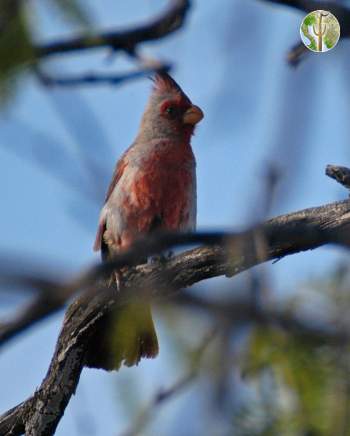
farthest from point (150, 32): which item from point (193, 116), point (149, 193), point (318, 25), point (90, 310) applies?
point (193, 116)

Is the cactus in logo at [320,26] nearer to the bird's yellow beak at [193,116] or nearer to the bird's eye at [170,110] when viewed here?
the bird's yellow beak at [193,116]

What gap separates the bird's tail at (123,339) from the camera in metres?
2.48

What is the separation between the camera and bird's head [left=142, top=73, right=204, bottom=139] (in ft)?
23.4

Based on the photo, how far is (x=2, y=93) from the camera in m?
2.24

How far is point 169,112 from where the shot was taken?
7238 millimetres

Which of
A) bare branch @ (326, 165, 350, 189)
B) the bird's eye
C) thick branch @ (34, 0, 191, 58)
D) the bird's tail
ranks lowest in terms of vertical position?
the bird's tail

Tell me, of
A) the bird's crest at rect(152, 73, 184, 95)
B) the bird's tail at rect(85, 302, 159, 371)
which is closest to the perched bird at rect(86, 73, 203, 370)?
the bird's crest at rect(152, 73, 184, 95)

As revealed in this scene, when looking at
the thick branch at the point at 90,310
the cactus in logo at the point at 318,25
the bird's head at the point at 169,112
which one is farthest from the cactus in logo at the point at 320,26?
the bird's head at the point at 169,112

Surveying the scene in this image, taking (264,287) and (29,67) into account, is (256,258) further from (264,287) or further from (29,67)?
(29,67)

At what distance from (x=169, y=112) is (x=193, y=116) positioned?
9.0 inches

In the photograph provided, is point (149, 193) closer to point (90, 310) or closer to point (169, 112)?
point (169, 112)

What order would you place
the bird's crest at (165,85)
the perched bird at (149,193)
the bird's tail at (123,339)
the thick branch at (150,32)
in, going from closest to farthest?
1. the bird's tail at (123,339)
2. the thick branch at (150,32)
3. the perched bird at (149,193)
4. the bird's crest at (165,85)

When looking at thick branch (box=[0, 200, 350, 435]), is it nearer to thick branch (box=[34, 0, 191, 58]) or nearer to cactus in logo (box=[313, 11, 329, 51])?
cactus in logo (box=[313, 11, 329, 51])

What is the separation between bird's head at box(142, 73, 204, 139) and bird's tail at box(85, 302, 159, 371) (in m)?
2.18
